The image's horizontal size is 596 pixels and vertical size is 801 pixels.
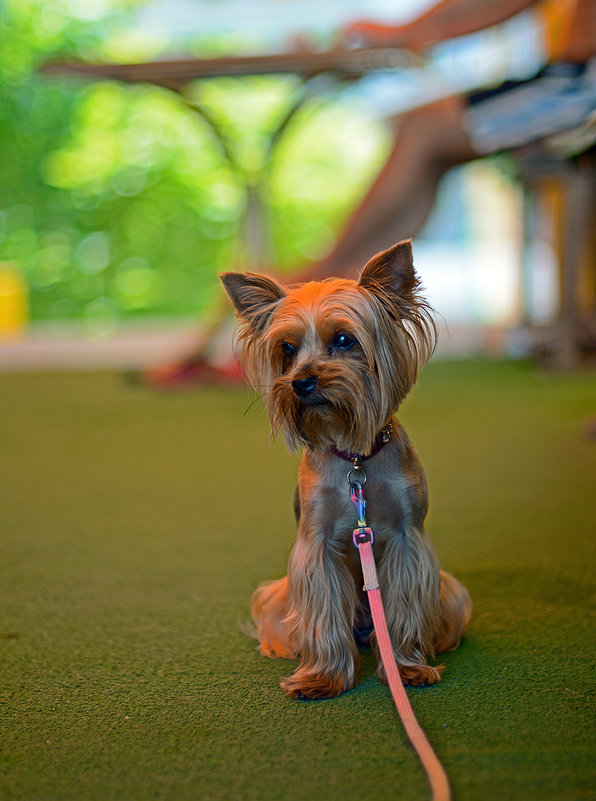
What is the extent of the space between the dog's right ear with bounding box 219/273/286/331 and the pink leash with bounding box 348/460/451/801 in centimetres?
27

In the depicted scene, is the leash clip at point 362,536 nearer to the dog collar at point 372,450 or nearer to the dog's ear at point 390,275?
the dog collar at point 372,450

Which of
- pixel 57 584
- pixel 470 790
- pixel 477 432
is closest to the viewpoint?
pixel 470 790

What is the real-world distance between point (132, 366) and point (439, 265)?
402cm

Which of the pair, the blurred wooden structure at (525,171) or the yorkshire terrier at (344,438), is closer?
the yorkshire terrier at (344,438)

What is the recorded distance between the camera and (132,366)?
552 cm

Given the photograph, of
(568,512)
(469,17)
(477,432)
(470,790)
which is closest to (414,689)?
(470,790)

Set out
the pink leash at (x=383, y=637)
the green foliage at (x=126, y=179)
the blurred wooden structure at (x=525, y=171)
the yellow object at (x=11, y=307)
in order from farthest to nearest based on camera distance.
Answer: the green foliage at (x=126, y=179), the yellow object at (x=11, y=307), the blurred wooden structure at (x=525, y=171), the pink leash at (x=383, y=637)

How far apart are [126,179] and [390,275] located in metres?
7.22

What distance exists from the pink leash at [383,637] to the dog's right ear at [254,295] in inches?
10.8

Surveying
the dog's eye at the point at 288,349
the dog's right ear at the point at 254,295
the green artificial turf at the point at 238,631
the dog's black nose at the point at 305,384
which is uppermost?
the dog's right ear at the point at 254,295

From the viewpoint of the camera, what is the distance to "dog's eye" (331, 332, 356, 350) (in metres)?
1.29

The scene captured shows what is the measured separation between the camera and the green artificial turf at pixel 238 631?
1123 mm

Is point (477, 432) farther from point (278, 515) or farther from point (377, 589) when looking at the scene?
point (377, 589)

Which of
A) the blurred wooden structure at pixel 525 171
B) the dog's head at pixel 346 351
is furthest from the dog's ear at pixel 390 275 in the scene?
the blurred wooden structure at pixel 525 171
